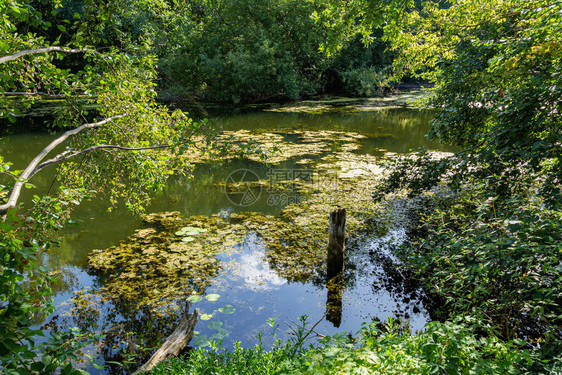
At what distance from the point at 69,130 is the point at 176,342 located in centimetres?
230

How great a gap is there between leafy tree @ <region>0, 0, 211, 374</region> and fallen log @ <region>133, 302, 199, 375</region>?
69 cm

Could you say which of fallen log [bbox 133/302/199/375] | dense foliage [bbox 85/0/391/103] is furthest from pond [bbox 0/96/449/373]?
dense foliage [bbox 85/0/391/103]

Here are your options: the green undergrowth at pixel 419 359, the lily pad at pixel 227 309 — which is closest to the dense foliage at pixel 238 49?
the lily pad at pixel 227 309

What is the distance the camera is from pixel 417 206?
6.53m

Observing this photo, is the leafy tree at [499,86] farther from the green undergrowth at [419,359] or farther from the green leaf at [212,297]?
the green leaf at [212,297]

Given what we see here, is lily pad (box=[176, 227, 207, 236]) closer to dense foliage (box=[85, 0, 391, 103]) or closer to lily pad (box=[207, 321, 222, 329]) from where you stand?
lily pad (box=[207, 321, 222, 329])

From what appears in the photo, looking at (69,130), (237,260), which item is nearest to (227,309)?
(237,260)

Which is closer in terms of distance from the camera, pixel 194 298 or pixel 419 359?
pixel 419 359

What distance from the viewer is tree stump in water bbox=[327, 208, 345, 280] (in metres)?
4.22

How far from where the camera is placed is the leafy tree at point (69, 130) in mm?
1486

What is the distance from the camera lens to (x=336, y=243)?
4332 millimetres

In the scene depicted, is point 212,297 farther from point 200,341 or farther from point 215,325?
point 200,341

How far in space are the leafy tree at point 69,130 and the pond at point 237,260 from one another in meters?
0.54

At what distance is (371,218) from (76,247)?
5233mm
